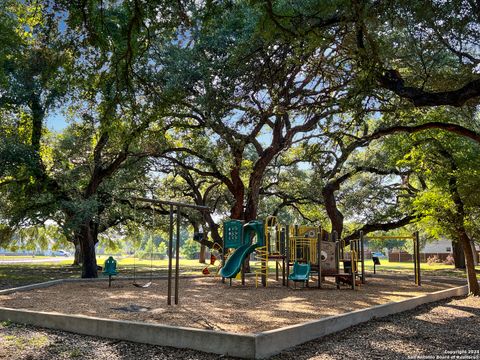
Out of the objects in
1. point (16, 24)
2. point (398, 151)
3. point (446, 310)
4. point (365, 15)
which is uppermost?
point (16, 24)

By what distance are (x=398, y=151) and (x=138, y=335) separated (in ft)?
34.0

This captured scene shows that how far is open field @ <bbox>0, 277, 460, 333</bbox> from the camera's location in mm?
6949

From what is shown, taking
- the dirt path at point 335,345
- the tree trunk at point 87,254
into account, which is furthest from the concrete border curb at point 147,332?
the tree trunk at point 87,254

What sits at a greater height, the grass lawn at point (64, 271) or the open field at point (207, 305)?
the open field at point (207, 305)

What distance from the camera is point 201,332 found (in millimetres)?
5574

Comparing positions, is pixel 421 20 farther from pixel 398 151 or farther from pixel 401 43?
pixel 398 151

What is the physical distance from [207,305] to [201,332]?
10.9 feet

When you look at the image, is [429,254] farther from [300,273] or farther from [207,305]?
[207,305]

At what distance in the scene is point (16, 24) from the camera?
14555mm

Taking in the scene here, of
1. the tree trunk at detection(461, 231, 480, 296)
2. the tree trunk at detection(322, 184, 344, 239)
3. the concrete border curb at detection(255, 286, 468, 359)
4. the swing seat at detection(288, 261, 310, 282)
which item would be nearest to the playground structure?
the swing seat at detection(288, 261, 310, 282)

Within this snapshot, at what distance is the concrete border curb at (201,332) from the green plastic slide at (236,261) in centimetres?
554

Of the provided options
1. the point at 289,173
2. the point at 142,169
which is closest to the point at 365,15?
Answer: the point at 142,169

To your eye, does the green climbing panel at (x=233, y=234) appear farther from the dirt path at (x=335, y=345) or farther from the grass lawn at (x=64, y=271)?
the dirt path at (x=335, y=345)

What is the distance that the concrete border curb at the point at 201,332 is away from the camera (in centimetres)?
521
